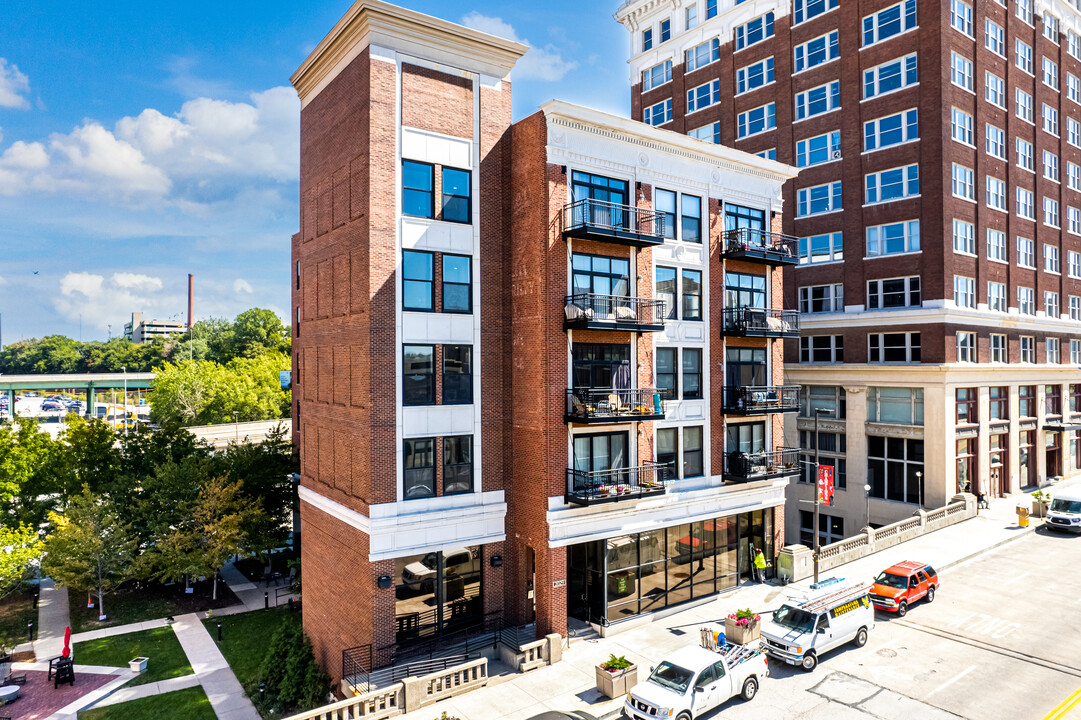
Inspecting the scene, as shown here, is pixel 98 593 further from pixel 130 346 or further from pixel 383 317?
pixel 130 346

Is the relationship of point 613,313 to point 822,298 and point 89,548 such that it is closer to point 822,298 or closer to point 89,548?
point 822,298

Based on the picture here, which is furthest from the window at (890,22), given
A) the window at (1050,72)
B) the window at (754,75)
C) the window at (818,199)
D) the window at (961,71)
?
the window at (1050,72)

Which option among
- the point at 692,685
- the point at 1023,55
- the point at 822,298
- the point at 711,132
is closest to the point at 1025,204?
the point at 1023,55

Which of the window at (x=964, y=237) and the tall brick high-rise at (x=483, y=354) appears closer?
the tall brick high-rise at (x=483, y=354)

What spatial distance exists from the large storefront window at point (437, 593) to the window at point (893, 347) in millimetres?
31483

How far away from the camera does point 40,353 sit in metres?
162

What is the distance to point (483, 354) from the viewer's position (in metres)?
23.1

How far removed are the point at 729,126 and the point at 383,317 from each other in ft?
128

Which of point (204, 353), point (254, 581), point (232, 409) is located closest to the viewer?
point (254, 581)

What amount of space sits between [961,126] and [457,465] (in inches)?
1538

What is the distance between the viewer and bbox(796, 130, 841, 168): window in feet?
143

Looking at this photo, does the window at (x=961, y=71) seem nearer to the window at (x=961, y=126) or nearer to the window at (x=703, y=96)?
the window at (x=961, y=126)

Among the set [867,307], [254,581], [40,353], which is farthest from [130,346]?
[867,307]

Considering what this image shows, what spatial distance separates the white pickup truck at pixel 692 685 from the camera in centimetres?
1639
